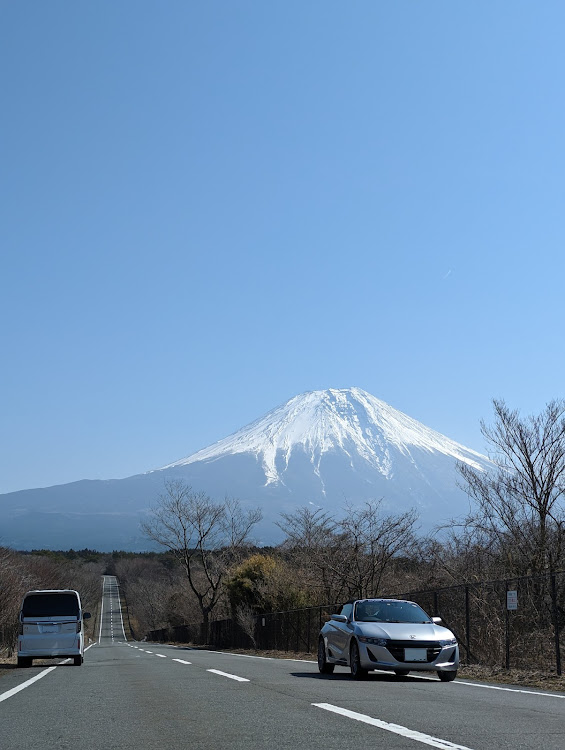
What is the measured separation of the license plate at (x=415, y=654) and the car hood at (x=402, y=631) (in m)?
0.17

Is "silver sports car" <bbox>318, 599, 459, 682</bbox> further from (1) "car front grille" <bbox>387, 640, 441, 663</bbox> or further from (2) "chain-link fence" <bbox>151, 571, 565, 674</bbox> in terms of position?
(2) "chain-link fence" <bbox>151, 571, 565, 674</bbox>

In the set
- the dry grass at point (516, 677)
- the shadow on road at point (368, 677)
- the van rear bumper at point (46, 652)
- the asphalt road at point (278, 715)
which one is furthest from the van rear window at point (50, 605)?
the dry grass at point (516, 677)

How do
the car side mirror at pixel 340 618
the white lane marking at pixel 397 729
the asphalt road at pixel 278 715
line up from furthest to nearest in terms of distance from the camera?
the car side mirror at pixel 340 618 < the asphalt road at pixel 278 715 < the white lane marking at pixel 397 729

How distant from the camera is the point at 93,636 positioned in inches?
4459

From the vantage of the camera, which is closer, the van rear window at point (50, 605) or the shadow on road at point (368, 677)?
the shadow on road at point (368, 677)

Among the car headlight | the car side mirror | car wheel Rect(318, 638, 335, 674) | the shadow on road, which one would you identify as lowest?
the shadow on road

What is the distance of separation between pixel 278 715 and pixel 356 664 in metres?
6.04

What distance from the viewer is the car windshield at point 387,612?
15242 mm

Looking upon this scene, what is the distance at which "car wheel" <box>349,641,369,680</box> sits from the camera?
14.5 m

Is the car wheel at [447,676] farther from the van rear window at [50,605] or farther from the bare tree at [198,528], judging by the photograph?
the bare tree at [198,528]

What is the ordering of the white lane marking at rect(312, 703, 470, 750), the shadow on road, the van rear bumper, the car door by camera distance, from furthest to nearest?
the van rear bumper → the car door → the shadow on road → the white lane marking at rect(312, 703, 470, 750)

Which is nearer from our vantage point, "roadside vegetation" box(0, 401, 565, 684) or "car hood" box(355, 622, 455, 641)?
"car hood" box(355, 622, 455, 641)

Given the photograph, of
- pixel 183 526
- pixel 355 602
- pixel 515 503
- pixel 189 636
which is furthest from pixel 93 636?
pixel 355 602

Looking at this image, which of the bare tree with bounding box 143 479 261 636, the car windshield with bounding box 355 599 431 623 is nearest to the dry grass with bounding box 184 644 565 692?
the car windshield with bounding box 355 599 431 623
